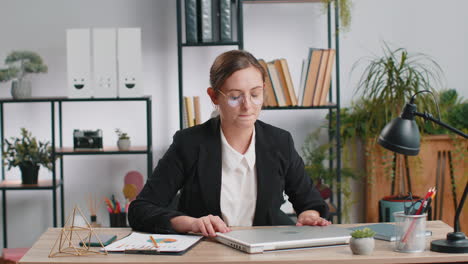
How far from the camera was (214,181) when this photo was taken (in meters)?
2.33

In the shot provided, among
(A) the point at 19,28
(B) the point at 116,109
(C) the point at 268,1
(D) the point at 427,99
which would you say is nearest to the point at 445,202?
(D) the point at 427,99

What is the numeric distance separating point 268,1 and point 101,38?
0.96 meters

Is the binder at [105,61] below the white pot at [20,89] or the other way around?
the other way around

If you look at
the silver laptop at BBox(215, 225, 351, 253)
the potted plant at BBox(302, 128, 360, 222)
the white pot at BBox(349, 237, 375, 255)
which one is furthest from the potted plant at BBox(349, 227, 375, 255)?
the potted plant at BBox(302, 128, 360, 222)

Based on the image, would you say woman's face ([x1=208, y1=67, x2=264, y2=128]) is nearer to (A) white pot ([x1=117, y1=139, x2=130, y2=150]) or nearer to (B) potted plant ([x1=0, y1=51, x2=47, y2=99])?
(A) white pot ([x1=117, y1=139, x2=130, y2=150])

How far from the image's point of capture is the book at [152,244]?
1.89 m

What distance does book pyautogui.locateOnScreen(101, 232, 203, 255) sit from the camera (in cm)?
189

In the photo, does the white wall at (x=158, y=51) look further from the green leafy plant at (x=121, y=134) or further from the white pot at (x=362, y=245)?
the white pot at (x=362, y=245)

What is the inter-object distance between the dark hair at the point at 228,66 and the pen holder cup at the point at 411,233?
2.48 ft

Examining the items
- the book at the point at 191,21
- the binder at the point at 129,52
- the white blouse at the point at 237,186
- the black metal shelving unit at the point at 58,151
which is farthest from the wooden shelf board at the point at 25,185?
the white blouse at the point at 237,186

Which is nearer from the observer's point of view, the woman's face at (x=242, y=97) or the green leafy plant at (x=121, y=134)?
the woman's face at (x=242, y=97)

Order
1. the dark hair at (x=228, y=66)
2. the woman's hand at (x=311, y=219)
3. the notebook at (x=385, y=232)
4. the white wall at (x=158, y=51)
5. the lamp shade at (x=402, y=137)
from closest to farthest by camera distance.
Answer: the lamp shade at (x=402, y=137) → the notebook at (x=385, y=232) → the woman's hand at (x=311, y=219) → the dark hair at (x=228, y=66) → the white wall at (x=158, y=51)

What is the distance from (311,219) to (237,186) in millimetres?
296

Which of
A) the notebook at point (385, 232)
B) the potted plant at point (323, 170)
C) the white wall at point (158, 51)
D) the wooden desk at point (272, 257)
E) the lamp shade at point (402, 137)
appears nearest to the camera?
the wooden desk at point (272, 257)
